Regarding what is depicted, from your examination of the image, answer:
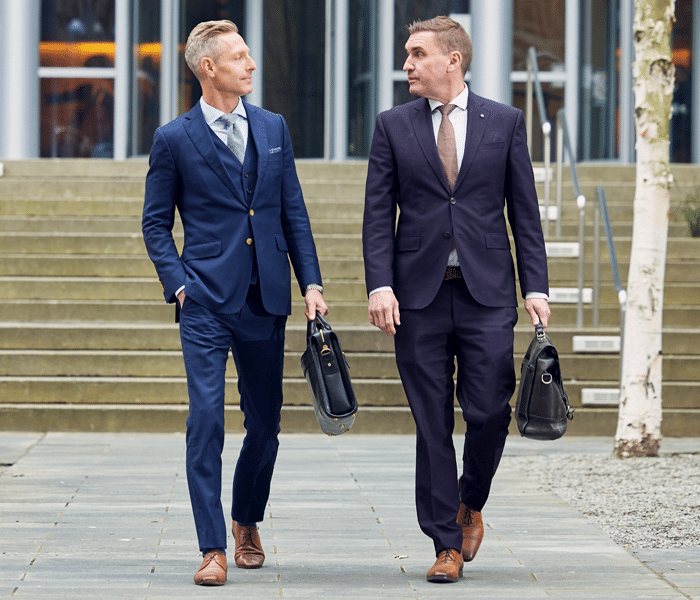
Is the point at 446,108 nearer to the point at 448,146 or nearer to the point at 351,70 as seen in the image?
the point at 448,146

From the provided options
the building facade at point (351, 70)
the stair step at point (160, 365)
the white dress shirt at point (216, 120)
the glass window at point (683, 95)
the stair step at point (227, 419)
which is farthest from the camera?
the glass window at point (683, 95)

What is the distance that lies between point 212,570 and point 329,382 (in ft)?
2.56

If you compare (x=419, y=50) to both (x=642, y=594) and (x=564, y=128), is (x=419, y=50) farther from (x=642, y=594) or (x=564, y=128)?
(x=564, y=128)

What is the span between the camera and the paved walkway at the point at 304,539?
14.4 feet

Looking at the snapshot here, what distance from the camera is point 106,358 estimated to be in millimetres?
8984

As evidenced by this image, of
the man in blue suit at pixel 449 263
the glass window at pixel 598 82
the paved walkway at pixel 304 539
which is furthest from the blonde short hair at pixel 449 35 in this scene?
→ the glass window at pixel 598 82

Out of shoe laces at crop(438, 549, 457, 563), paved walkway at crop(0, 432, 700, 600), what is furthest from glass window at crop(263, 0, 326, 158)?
shoe laces at crop(438, 549, 457, 563)

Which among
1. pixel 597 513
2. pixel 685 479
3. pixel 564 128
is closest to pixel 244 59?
pixel 597 513

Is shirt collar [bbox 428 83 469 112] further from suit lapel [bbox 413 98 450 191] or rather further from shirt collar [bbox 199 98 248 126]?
shirt collar [bbox 199 98 248 126]

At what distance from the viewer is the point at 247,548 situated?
4.73 m

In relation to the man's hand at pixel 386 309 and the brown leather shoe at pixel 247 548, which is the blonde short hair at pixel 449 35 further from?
the brown leather shoe at pixel 247 548

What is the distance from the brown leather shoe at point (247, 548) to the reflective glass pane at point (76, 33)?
1274 centimetres

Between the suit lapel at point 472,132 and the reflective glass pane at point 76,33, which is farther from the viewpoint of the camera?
the reflective glass pane at point 76,33

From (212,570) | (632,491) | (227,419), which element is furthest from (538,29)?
(212,570)
